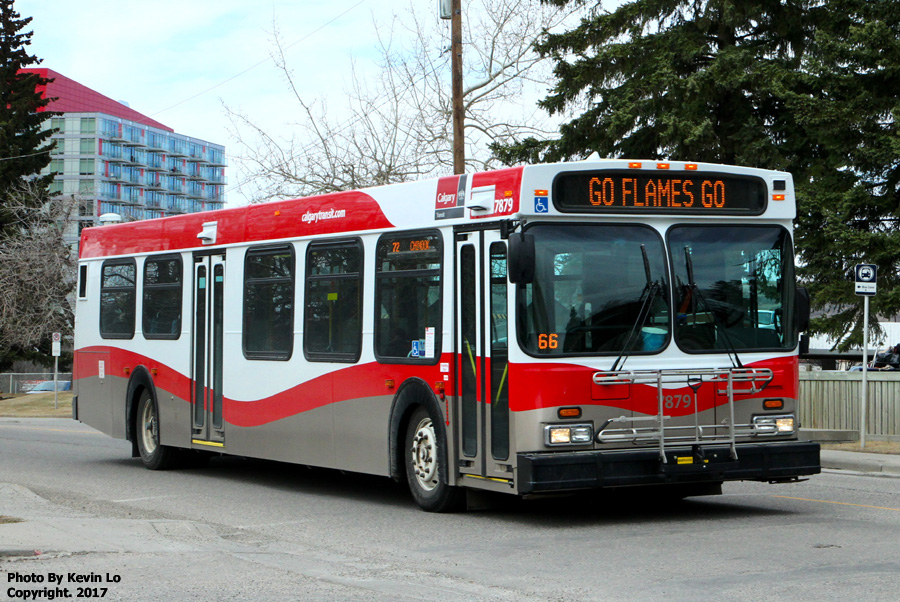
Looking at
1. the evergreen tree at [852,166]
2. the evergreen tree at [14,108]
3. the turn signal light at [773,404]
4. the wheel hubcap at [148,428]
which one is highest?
the evergreen tree at [14,108]

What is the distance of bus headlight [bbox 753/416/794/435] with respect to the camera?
1099cm

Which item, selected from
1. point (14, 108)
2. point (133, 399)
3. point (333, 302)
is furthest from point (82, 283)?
point (14, 108)

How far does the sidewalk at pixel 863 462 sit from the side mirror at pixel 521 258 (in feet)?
26.4

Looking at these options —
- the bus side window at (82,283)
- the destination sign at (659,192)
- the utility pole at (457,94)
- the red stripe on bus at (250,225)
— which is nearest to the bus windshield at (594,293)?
the destination sign at (659,192)

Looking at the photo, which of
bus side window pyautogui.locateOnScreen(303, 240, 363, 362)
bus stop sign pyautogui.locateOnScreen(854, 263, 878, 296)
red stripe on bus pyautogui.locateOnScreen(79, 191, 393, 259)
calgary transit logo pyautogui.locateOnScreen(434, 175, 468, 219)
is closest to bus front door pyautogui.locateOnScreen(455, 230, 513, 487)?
calgary transit logo pyautogui.locateOnScreen(434, 175, 468, 219)

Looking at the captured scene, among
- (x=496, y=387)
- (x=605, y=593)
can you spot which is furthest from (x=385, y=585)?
(x=496, y=387)

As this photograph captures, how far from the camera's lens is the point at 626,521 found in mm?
10992

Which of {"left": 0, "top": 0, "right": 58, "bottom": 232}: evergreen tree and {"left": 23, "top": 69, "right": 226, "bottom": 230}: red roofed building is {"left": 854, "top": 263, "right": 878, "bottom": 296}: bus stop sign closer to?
{"left": 0, "top": 0, "right": 58, "bottom": 232}: evergreen tree

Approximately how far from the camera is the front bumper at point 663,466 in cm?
1020

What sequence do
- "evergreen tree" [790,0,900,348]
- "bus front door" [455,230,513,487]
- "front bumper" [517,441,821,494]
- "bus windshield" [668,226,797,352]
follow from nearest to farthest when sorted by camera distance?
1. "front bumper" [517,441,821,494]
2. "bus front door" [455,230,513,487]
3. "bus windshield" [668,226,797,352]
4. "evergreen tree" [790,0,900,348]

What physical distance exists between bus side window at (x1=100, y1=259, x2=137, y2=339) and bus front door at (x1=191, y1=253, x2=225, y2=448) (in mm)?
1977

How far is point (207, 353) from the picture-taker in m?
15.5

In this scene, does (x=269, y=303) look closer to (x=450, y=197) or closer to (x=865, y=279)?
(x=450, y=197)

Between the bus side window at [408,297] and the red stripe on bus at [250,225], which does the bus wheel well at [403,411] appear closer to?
the bus side window at [408,297]
